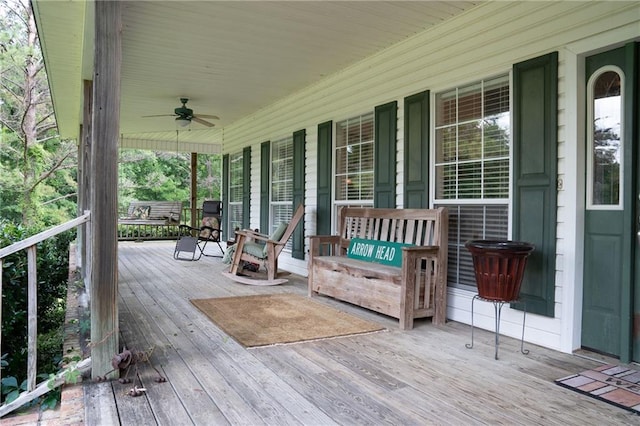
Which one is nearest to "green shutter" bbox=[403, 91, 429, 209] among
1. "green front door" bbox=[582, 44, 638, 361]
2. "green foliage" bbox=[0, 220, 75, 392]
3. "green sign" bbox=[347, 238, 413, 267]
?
"green sign" bbox=[347, 238, 413, 267]

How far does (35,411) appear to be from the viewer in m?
2.08

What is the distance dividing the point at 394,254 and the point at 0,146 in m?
14.4

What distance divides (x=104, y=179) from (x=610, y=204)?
3.06 m

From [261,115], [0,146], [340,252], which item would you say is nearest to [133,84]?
[261,115]

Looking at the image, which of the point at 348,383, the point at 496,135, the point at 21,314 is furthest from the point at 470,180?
the point at 21,314

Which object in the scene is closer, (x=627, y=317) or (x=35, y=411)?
(x=35, y=411)

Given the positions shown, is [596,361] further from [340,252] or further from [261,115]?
[261,115]

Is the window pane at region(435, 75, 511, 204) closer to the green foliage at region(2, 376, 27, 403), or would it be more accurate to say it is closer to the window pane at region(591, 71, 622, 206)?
the window pane at region(591, 71, 622, 206)

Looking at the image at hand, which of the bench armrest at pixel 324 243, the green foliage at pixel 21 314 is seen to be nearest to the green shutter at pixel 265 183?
the bench armrest at pixel 324 243

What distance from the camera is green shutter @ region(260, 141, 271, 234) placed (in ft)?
24.4

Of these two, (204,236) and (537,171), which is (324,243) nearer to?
Answer: (537,171)

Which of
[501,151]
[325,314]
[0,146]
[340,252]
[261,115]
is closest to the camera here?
[501,151]

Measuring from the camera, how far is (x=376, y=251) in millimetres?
4086

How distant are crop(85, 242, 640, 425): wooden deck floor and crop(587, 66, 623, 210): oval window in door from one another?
1.07 metres
